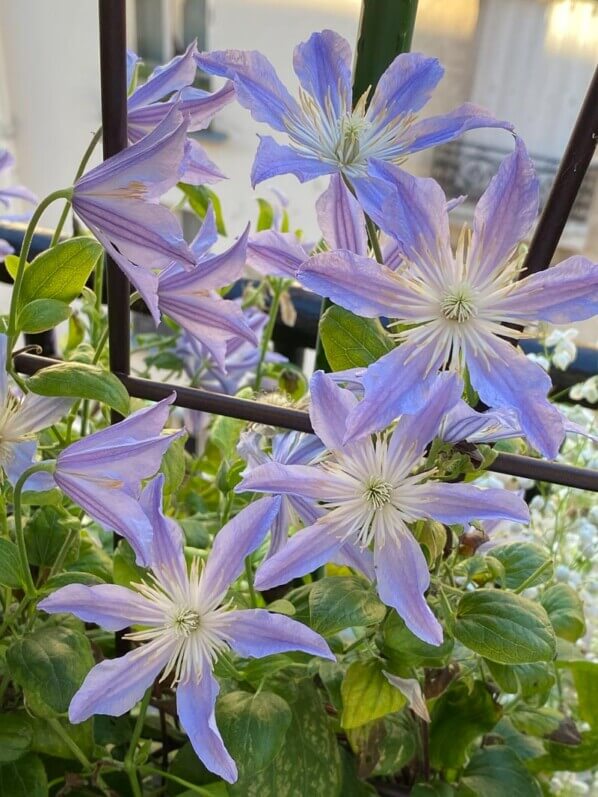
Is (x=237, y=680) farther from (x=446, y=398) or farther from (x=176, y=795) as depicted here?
(x=446, y=398)

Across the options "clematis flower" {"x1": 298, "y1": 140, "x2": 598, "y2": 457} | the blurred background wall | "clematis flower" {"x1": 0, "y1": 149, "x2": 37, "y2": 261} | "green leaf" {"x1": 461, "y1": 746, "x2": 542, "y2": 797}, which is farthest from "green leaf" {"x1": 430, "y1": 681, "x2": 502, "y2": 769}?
the blurred background wall

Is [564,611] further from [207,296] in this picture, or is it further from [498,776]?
[207,296]

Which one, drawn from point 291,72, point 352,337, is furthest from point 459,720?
point 291,72

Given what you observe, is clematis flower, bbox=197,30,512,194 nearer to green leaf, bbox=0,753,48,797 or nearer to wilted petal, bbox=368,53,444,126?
wilted petal, bbox=368,53,444,126

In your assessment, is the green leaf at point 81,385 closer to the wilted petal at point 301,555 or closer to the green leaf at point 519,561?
the wilted petal at point 301,555

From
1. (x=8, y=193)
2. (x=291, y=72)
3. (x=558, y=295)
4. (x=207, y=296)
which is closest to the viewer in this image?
(x=558, y=295)

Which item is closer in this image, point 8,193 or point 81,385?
point 81,385

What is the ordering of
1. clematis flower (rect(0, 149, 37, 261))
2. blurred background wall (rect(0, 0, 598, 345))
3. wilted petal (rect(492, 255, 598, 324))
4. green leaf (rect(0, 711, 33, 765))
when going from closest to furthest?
wilted petal (rect(492, 255, 598, 324)) → green leaf (rect(0, 711, 33, 765)) → clematis flower (rect(0, 149, 37, 261)) → blurred background wall (rect(0, 0, 598, 345))
